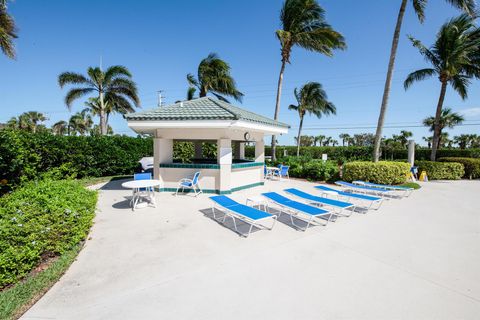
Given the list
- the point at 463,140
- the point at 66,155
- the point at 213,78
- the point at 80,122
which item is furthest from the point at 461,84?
the point at 80,122

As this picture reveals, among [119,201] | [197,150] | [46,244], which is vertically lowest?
[119,201]

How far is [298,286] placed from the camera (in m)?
3.35

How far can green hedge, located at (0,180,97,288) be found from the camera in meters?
3.18

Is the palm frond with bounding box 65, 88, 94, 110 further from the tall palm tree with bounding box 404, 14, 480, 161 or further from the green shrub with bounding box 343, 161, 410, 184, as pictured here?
the tall palm tree with bounding box 404, 14, 480, 161

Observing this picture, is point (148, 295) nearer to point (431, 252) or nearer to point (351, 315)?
point (351, 315)

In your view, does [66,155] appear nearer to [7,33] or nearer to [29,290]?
[7,33]

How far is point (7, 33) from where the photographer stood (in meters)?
11.0

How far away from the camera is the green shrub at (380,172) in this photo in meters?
11.9

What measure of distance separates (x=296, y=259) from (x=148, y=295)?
2.56 m

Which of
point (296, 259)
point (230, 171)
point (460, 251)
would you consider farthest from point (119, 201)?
point (460, 251)

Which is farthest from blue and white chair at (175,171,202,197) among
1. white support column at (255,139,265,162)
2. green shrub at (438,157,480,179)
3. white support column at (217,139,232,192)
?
green shrub at (438,157,480,179)

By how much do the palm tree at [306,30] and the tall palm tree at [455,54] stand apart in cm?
768

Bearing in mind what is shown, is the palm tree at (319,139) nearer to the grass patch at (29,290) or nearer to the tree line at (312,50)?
the tree line at (312,50)

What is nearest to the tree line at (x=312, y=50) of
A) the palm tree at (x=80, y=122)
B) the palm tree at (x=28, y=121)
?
the palm tree at (x=28, y=121)
